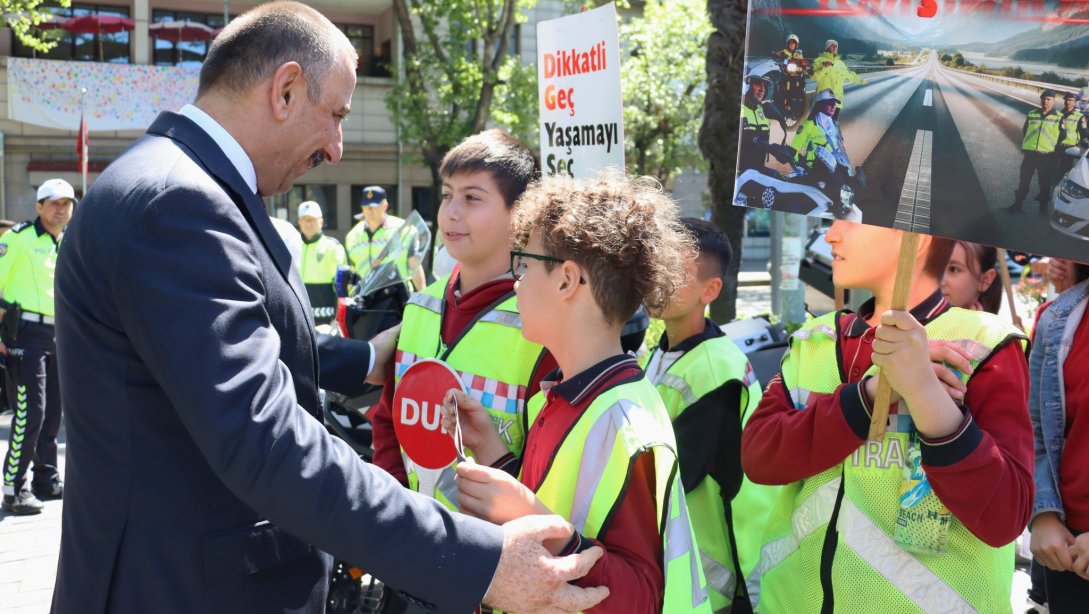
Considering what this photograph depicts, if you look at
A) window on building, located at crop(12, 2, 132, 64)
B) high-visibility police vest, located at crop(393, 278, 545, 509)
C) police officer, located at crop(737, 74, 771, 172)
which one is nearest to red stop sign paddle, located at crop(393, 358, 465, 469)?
high-visibility police vest, located at crop(393, 278, 545, 509)

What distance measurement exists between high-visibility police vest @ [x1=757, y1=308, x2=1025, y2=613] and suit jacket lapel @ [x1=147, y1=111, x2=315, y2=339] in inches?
51.6

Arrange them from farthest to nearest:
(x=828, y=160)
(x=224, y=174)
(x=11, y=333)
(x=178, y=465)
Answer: (x=11, y=333) → (x=828, y=160) → (x=224, y=174) → (x=178, y=465)

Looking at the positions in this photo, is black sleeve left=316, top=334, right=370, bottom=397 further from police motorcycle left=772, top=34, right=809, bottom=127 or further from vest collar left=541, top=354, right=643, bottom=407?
police motorcycle left=772, top=34, right=809, bottom=127

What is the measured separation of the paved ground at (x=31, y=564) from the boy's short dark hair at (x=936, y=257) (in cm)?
326

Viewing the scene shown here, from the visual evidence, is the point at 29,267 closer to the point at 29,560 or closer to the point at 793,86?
the point at 29,560

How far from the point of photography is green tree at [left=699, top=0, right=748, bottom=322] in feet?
23.7

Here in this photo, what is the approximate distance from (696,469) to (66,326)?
5.90ft

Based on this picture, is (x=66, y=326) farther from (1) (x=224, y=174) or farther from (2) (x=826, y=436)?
(2) (x=826, y=436)

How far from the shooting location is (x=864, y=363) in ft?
8.07

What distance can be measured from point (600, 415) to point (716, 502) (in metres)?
1.15

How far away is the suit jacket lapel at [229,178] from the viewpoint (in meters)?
1.96

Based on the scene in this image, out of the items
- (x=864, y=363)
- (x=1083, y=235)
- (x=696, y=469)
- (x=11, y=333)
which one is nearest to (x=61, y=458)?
(x=11, y=333)

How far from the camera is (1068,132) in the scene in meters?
1.90

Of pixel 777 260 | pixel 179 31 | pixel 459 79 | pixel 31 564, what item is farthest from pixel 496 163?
pixel 179 31
